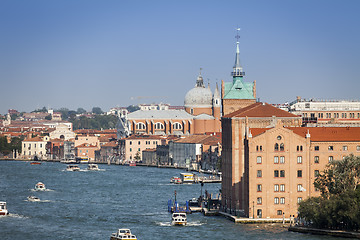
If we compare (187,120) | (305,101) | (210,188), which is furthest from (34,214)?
(187,120)

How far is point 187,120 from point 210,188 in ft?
296

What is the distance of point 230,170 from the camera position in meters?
67.6

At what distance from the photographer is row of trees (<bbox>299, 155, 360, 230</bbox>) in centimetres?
5578

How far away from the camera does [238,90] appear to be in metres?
82.8

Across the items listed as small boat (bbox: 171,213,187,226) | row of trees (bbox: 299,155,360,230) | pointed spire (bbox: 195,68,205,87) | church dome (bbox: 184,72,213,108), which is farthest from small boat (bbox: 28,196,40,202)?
pointed spire (bbox: 195,68,205,87)

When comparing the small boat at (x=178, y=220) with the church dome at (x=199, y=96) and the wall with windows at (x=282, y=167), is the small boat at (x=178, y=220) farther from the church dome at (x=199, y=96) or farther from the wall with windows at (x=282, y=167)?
the church dome at (x=199, y=96)

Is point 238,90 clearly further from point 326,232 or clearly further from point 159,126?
point 159,126

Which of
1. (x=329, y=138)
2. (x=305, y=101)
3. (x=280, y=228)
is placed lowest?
(x=280, y=228)

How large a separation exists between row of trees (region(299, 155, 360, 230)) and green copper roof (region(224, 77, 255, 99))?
21694 millimetres

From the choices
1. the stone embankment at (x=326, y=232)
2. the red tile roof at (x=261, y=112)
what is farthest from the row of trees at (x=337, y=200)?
the red tile roof at (x=261, y=112)

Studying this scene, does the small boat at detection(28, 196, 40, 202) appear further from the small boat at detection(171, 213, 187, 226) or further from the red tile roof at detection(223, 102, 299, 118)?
the red tile roof at detection(223, 102, 299, 118)

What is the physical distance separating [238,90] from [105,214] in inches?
677

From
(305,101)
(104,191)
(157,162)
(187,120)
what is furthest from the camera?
(187,120)

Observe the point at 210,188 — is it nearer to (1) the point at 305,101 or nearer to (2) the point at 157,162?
(1) the point at 305,101
